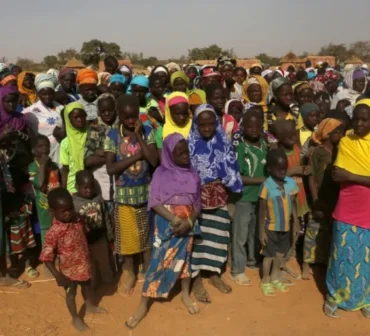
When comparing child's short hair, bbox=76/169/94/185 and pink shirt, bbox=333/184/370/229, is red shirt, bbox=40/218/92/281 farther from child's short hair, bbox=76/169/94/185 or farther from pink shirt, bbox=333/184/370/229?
pink shirt, bbox=333/184/370/229

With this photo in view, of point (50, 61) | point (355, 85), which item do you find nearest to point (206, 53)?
point (50, 61)

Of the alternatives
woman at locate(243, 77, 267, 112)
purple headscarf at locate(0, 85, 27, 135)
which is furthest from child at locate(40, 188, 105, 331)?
woman at locate(243, 77, 267, 112)

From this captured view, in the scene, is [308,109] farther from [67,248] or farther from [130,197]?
[67,248]

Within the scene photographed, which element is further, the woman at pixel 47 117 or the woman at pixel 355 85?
the woman at pixel 355 85

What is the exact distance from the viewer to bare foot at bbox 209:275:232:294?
13.1 feet

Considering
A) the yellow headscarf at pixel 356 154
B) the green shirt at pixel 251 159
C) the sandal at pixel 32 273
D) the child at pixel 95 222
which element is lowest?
the sandal at pixel 32 273

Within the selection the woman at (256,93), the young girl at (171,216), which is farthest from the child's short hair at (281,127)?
the woman at (256,93)

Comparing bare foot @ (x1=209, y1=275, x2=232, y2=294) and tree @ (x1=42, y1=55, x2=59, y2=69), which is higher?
tree @ (x1=42, y1=55, x2=59, y2=69)

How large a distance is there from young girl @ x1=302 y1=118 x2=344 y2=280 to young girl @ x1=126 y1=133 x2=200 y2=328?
50.8 inches

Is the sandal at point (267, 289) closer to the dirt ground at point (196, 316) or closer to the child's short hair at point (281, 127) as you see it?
the dirt ground at point (196, 316)

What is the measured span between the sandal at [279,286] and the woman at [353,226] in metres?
0.47

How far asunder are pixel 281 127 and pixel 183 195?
4.30ft

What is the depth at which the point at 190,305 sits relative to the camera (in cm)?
364

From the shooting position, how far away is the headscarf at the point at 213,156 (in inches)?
139
